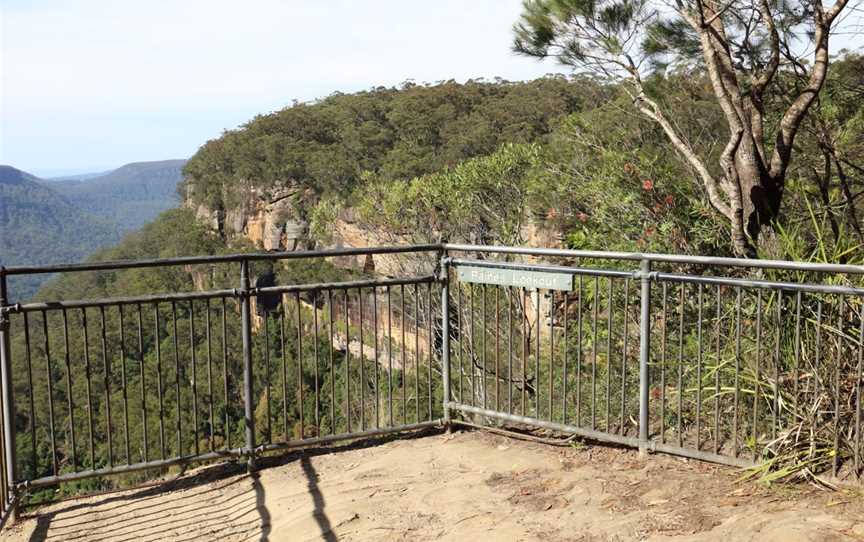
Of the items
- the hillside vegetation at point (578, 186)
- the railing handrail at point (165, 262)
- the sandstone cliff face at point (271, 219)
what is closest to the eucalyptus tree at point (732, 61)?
the hillside vegetation at point (578, 186)

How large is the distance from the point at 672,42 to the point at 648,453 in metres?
4.89

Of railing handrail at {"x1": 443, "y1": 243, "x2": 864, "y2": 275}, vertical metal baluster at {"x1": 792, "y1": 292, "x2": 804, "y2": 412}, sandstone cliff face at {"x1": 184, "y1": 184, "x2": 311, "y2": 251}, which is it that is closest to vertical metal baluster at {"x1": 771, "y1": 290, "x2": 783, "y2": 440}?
vertical metal baluster at {"x1": 792, "y1": 292, "x2": 804, "y2": 412}

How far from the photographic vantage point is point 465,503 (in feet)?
13.8

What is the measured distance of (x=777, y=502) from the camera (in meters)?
3.77

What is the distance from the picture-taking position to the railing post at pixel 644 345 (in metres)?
4.49

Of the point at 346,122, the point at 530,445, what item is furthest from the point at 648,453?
the point at 346,122

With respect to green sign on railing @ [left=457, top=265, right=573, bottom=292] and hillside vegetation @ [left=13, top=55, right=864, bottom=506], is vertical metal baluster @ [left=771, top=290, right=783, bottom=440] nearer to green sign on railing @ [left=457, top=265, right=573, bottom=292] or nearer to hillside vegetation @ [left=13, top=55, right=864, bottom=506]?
hillside vegetation @ [left=13, top=55, right=864, bottom=506]

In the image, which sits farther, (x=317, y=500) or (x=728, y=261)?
(x=317, y=500)

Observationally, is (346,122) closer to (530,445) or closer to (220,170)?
(220,170)

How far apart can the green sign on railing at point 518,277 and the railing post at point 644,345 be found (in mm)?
431

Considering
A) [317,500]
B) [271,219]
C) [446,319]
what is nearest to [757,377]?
[446,319]

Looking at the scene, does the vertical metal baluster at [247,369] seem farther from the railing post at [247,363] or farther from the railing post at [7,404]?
the railing post at [7,404]

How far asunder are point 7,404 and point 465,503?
244 cm

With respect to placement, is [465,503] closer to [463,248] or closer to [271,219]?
[463,248]
